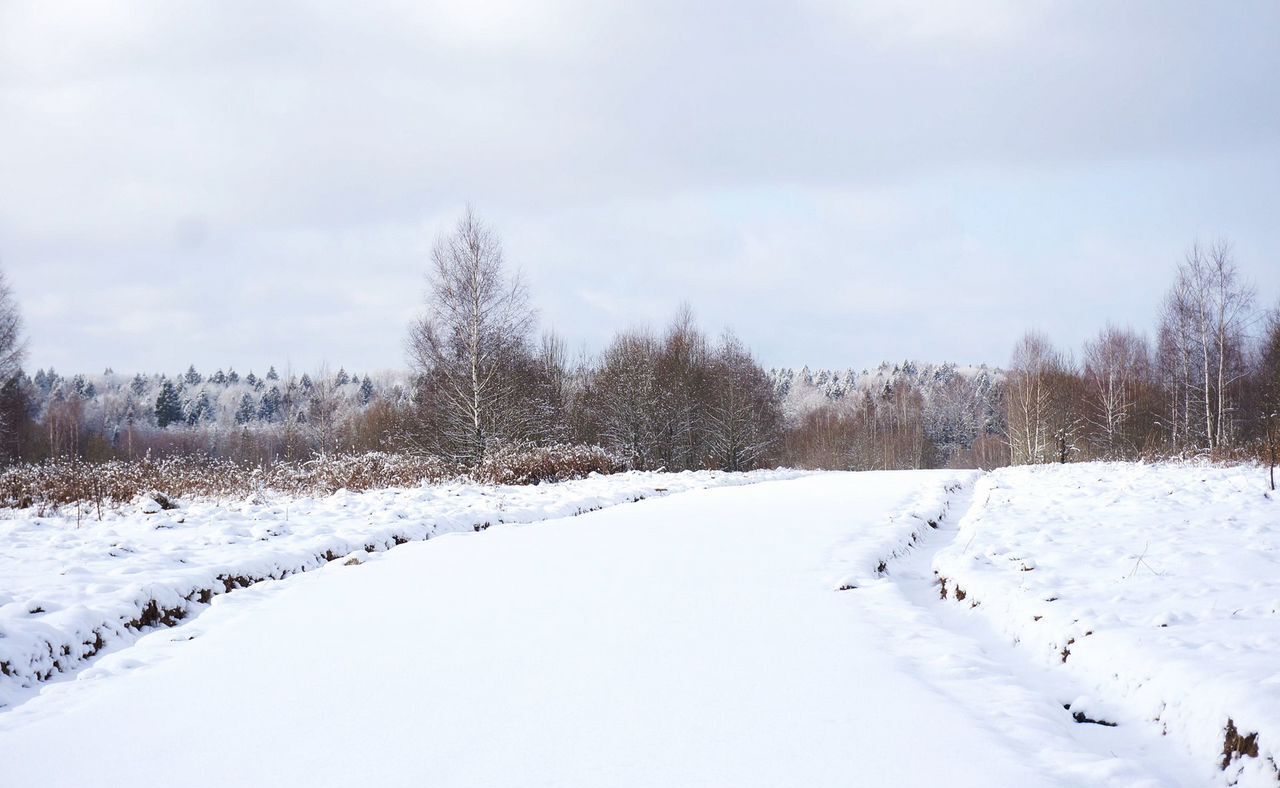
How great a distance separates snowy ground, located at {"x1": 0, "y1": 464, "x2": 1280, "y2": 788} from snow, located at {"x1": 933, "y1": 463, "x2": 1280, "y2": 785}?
2cm

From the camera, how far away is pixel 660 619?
16.1ft

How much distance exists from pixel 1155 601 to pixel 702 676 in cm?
321

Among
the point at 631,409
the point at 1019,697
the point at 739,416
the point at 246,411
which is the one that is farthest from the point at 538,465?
the point at 246,411

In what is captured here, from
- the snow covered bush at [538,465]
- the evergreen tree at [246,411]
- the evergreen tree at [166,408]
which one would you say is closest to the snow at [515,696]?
the snow covered bush at [538,465]

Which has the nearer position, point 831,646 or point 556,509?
point 831,646

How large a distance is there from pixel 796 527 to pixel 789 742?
649 centimetres

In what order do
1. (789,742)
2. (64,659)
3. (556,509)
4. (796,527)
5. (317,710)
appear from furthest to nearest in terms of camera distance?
(556,509), (796,527), (64,659), (317,710), (789,742)

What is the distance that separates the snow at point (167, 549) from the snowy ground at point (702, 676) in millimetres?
262

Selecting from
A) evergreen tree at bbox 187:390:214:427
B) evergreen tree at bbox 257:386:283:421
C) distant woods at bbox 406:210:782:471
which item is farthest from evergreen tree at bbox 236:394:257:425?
→ distant woods at bbox 406:210:782:471

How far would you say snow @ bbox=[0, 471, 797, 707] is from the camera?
181 inches

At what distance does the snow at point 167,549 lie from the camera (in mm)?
4609

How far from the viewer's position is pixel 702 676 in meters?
3.78

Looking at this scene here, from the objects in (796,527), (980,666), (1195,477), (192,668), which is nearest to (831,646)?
(980,666)

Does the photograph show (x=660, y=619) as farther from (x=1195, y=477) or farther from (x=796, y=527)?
(x=1195, y=477)
